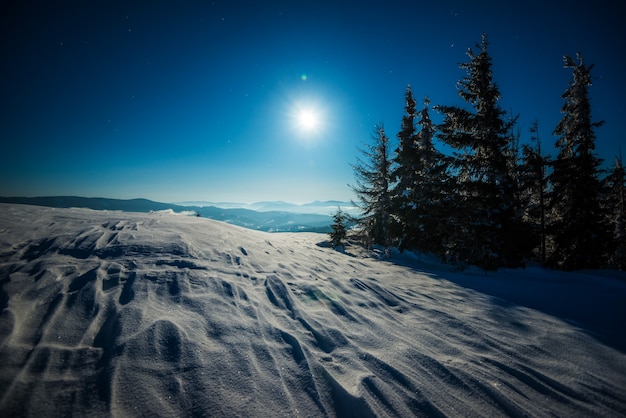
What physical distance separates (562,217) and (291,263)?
15374 millimetres

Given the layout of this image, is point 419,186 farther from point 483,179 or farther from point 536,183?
point 536,183

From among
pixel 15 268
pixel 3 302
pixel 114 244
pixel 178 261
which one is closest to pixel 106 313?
pixel 3 302

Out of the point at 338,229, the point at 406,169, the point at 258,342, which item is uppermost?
the point at 406,169

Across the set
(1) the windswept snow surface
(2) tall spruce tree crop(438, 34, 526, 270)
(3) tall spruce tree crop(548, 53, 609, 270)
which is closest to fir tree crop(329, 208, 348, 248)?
(2) tall spruce tree crop(438, 34, 526, 270)

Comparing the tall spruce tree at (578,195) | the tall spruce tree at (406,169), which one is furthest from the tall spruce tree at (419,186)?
the tall spruce tree at (578,195)

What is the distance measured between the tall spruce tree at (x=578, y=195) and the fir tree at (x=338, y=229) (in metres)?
11.3

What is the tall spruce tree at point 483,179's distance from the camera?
10203mm

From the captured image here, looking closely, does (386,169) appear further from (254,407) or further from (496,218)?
(254,407)

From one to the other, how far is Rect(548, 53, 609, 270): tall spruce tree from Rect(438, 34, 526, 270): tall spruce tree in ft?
12.0

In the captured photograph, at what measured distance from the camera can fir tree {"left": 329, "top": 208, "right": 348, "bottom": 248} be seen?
1529cm

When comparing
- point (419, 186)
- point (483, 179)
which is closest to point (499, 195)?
point (483, 179)

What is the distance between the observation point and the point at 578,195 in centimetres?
1173

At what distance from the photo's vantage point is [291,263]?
6.85 metres

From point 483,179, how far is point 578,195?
220 inches
